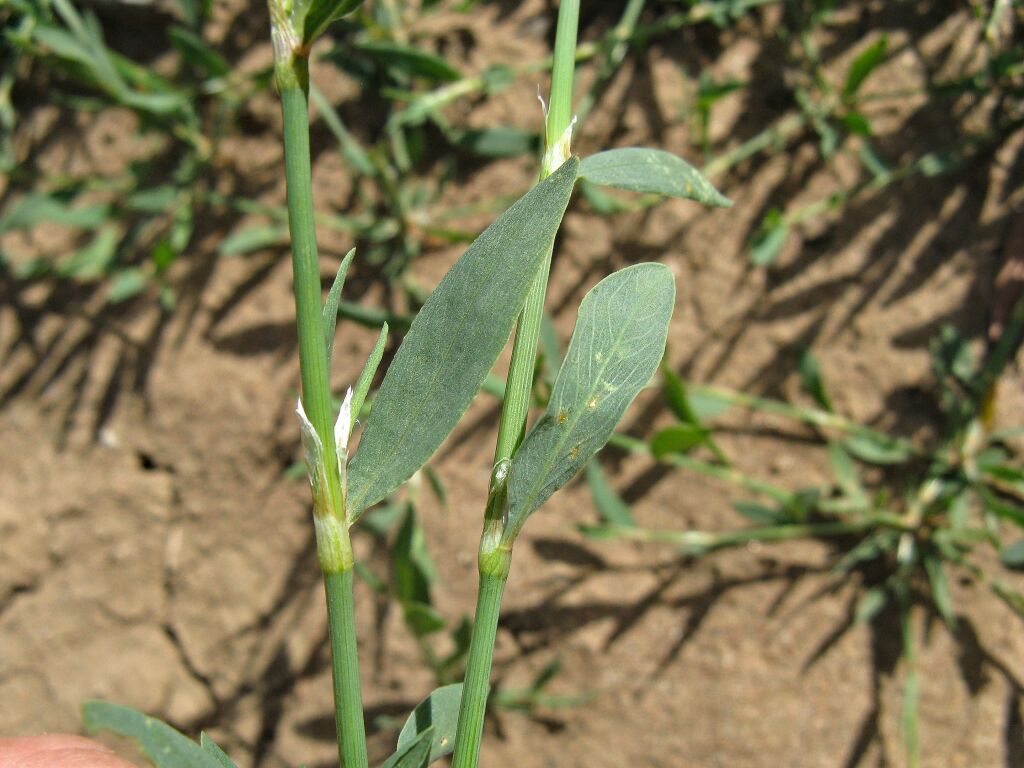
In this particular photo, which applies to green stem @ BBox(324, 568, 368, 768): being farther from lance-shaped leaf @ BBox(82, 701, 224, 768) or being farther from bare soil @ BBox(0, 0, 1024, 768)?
bare soil @ BBox(0, 0, 1024, 768)

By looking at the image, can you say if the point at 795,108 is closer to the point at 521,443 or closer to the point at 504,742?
the point at 521,443

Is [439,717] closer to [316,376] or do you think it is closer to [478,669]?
[478,669]

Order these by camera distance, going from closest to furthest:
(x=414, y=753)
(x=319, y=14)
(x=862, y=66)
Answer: (x=319, y=14), (x=414, y=753), (x=862, y=66)

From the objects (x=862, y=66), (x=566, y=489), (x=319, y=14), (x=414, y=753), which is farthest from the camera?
(x=566, y=489)

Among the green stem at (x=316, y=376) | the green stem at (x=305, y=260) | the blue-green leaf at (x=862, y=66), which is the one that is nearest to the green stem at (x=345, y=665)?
the green stem at (x=316, y=376)

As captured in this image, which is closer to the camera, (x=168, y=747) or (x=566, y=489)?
(x=168, y=747)

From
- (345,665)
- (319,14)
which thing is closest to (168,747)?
(345,665)
